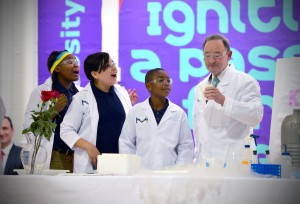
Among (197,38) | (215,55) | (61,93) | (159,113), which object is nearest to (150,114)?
(159,113)

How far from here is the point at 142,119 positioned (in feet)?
11.1

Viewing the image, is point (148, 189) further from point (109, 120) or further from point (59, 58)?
point (59, 58)

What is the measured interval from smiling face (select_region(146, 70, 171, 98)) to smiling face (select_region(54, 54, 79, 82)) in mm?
594

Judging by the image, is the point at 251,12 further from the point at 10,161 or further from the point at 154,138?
the point at 10,161

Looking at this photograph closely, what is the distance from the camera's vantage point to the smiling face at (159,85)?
3.45 meters

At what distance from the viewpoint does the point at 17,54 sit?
184 inches

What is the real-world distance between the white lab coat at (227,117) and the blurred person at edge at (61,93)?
867mm

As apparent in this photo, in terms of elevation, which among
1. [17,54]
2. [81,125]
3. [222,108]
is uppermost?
[17,54]

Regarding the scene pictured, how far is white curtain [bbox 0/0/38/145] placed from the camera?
4.66m

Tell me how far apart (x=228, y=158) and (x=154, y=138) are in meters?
0.63

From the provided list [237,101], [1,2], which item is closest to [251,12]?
[237,101]

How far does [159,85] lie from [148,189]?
124 cm

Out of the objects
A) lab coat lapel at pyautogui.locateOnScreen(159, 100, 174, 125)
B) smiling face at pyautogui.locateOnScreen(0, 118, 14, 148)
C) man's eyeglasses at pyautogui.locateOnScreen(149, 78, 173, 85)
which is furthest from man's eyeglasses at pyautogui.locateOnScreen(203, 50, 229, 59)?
smiling face at pyautogui.locateOnScreen(0, 118, 14, 148)

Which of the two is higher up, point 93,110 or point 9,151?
point 93,110
